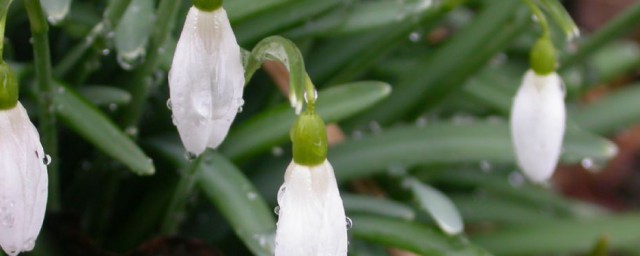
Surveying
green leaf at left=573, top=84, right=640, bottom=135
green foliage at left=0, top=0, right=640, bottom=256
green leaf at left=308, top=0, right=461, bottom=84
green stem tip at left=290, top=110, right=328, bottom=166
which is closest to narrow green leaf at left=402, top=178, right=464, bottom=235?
green foliage at left=0, top=0, right=640, bottom=256

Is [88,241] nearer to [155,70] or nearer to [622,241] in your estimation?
→ [155,70]

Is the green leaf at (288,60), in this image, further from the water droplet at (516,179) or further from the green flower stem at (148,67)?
the water droplet at (516,179)

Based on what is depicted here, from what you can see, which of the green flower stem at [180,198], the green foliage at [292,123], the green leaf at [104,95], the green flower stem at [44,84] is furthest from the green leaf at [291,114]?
the green flower stem at [44,84]

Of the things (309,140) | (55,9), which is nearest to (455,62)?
(55,9)

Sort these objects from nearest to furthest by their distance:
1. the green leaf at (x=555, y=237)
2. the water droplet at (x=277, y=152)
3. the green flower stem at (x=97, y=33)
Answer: the green flower stem at (x=97, y=33)
the water droplet at (x=277, y=152)
the green leaf at (x=555, y=237)

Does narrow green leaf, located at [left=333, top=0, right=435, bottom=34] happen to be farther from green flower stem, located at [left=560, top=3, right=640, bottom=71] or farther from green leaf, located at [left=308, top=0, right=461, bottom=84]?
green flower stem, located at [left=560, top=3, right=640, bottom=71]

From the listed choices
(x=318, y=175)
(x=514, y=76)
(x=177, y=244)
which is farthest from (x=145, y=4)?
(x=514, y=76)
